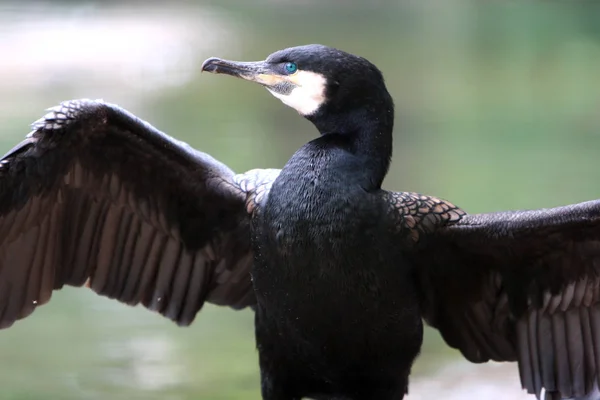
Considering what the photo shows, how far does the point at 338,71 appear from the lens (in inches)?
112

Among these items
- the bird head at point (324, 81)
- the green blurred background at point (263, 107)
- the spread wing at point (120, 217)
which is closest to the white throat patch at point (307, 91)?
the bird head at point (324, 81)

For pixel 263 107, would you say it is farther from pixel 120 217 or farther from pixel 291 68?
pixel 291 68

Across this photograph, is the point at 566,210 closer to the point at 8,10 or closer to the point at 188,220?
the point at 188,220

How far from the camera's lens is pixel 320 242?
272 cm

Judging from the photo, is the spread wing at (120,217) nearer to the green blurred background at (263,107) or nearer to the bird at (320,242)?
the bird at (320,242)

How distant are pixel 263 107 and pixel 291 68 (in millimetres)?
6021

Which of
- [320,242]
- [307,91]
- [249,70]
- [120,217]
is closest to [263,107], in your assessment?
[120,217]

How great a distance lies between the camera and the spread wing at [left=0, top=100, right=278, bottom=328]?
3055mm

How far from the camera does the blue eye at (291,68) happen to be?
9.61 feet

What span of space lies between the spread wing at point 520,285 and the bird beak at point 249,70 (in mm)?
485

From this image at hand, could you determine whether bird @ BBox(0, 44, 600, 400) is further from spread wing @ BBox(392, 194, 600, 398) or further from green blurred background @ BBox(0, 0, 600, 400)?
green blurred background @ BBox(0, 0, 600, 400)

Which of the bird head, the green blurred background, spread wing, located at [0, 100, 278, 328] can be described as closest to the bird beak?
the bird head

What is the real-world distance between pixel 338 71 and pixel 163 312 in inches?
44.4

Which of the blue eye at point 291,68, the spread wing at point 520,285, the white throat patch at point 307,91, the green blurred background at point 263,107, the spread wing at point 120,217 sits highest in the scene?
the green blurred background at point 263,107
